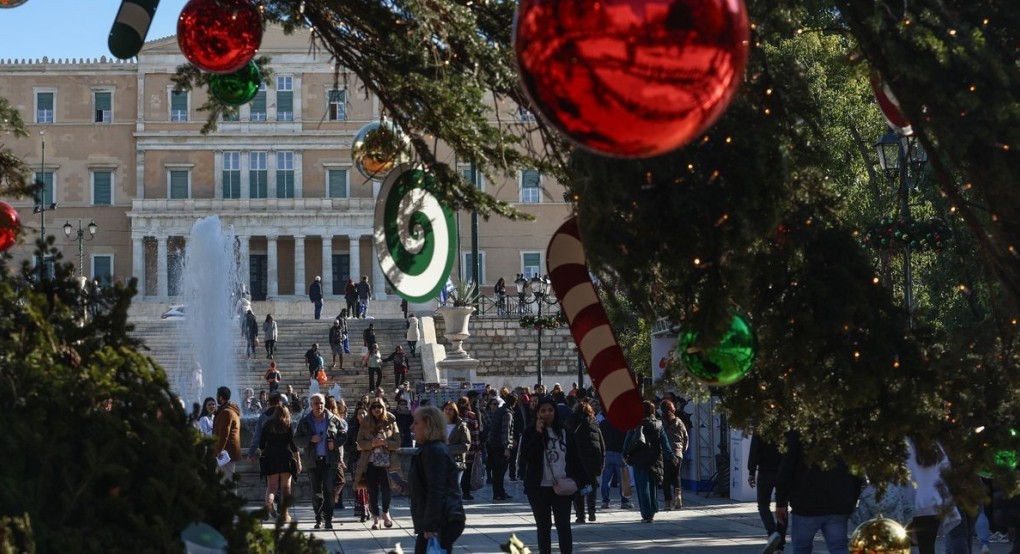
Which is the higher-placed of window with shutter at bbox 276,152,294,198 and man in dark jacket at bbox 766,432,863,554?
window with shutter at bbox 276,152,294,198

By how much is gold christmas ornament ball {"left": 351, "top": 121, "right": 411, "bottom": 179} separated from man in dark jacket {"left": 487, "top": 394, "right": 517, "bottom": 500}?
1370 centimetres

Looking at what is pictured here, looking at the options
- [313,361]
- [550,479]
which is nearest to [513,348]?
[313,361]

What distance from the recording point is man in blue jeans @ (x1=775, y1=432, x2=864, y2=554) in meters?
8.48

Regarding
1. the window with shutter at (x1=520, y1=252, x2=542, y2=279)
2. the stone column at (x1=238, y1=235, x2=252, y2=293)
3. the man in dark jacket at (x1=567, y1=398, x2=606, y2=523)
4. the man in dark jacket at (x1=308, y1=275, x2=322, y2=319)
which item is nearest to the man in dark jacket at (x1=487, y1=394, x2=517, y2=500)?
the man in dark jacket at (x1=567, y1=398, x2=606, y2=523)

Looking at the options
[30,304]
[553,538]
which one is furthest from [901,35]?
[553,538]

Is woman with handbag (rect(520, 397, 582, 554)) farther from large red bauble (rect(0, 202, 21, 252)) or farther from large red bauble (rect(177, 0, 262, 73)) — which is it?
large red bauble (rect(177, 0, 262, 73))

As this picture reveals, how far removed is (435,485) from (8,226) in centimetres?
323

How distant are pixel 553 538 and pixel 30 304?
35.2 ft

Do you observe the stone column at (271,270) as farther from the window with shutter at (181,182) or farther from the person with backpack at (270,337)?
the person with backpack at (270,337)

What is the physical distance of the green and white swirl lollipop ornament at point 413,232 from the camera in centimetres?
511

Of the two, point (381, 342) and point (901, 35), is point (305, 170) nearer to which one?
point (381, 342)

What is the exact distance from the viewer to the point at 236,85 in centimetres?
571

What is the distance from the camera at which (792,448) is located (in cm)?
898

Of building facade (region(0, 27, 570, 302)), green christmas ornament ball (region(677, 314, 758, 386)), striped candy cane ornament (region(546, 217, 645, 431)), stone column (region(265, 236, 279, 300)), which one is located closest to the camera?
green christmas ornament ball (region(677, 314, 758, 386))
